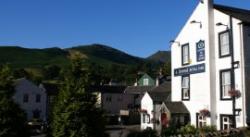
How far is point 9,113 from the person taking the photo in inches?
862

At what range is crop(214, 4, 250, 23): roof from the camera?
29.7m

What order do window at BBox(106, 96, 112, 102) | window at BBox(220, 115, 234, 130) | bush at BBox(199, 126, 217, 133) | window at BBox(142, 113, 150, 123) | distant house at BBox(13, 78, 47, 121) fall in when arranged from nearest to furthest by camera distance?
bush at BBox(199, 126, 217, 133) < window at BBox(220, 115, 234, 130) < window at BBox(142, 113, 150, 123) < distant house at BBox(13, 78, 47, 121) < window at BBox(106, 96, 112, 102)

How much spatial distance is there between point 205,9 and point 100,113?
14.2 metres

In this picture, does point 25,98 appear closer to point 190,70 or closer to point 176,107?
point 176,107

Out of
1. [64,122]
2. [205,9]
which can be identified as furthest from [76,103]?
[205,9]

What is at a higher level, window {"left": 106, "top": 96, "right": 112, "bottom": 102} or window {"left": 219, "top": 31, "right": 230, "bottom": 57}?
window {"left": 219, "top": 31, "right": 230, "bottom": 57}

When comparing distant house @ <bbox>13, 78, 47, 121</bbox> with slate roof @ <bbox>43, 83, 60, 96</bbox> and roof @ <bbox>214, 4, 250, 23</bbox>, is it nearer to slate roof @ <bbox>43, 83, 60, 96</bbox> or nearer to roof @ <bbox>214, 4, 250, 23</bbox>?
slate roof @ <bbox>43, 83, 60, 96</bbox>

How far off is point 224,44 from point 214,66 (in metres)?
1.78

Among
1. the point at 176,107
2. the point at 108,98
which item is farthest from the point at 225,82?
the point at 108,98

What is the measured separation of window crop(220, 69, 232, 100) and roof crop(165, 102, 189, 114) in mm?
4454

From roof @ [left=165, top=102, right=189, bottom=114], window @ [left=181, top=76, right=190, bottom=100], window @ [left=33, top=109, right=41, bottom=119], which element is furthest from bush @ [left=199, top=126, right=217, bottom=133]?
window @ [left=33, top=109, right=41, bottom=119]

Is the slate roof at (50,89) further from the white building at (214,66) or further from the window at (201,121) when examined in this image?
the window at (201,121)

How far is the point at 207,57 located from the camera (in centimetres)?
3081

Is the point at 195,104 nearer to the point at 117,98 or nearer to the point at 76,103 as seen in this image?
the point at 76,103
